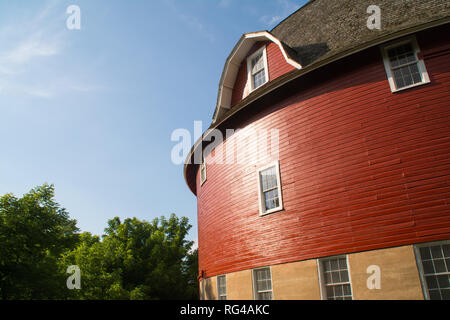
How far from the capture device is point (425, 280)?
748cm

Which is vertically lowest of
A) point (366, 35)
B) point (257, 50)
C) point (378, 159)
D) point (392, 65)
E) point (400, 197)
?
point (400, 197)

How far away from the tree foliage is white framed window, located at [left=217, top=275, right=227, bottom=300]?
30.5 ft

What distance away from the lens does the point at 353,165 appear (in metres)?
Result: 9.16

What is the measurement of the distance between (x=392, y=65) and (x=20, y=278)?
1891 cm

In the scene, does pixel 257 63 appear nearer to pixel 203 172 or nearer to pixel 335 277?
pixel 203 172

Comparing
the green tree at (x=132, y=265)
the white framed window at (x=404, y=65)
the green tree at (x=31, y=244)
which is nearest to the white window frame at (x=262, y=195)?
the white framed window at (x=404, y=65)

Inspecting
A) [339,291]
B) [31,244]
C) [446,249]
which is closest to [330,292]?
[339,291]

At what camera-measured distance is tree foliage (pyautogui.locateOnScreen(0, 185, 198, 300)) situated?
15.6 m

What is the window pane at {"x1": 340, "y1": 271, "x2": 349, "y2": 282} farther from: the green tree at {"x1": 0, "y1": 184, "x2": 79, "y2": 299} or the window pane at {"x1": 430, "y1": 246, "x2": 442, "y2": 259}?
the green tree at {"x1": 0, "y1": 184, "x2": 79, "y2": 299}

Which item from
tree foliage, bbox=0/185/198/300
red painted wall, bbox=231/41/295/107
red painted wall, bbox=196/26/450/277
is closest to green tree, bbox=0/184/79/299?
tree foliage, bbox=0/185/198/300

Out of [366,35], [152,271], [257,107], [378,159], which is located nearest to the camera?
[378,159]

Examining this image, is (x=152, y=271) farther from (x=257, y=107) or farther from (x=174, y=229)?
(x=257, y=107)
